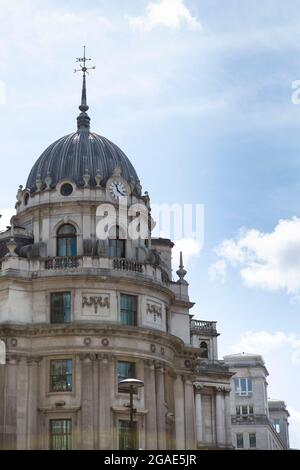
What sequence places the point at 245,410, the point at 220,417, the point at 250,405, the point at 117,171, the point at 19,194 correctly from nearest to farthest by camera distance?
the point at 117,171 < the point at 19,194 < the point at 220,417 < the point at 245,410 < the point at 250,405

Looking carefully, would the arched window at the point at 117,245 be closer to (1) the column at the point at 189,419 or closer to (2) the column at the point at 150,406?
(2) the column at the point at 150,406

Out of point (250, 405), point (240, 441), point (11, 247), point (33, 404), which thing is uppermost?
point (250, 405)

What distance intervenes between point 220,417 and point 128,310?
2309cm

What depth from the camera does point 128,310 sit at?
5941 cm

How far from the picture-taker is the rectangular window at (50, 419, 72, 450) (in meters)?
56.4

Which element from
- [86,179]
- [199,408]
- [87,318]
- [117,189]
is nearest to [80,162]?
[86,179]

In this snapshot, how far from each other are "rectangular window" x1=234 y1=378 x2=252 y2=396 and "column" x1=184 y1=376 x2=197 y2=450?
136 feet

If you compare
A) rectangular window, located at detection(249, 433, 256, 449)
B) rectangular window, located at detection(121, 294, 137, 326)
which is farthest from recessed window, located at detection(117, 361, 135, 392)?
rectangular window, located at detection(249, 433, 256, 449)

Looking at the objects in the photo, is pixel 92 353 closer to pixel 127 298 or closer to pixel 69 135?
pixel 127 298

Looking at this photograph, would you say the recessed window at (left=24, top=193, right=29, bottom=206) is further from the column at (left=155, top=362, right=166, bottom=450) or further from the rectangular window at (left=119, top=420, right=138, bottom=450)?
the rectangular window at (left=119, top=420, right=138, bottom=450)

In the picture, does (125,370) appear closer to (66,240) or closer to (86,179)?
(66,240)

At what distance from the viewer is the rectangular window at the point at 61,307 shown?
192 feet

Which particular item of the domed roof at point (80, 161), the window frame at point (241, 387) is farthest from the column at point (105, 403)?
the window frame at point (241, 387)
